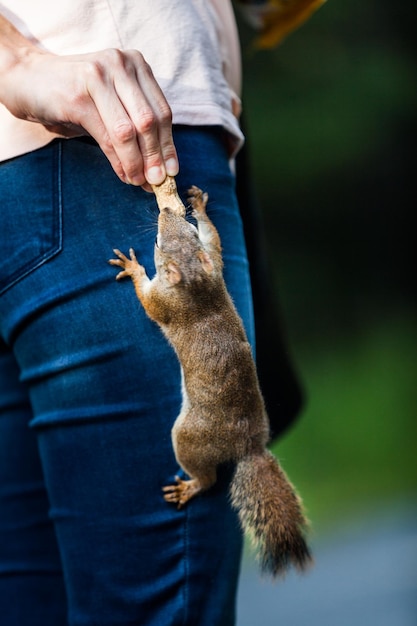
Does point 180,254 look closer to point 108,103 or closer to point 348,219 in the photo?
point 108,103

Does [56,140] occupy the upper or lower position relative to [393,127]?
upper

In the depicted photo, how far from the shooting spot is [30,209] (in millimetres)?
709

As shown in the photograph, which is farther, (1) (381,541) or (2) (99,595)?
(1) (381,541)

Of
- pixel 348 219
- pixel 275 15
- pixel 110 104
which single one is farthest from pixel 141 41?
pixel 348 219

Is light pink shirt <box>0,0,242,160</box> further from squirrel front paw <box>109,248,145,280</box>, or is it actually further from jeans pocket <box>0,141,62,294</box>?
squirrel front paw <box>109,248,145,280</box>

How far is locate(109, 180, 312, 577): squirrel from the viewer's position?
68cm

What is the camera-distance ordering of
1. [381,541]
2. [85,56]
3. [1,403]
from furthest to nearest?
[381,541], [1,403], [85,56]

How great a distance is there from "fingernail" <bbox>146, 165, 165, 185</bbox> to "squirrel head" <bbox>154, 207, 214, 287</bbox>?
0.03 metres

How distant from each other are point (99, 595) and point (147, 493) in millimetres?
106

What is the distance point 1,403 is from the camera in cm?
96

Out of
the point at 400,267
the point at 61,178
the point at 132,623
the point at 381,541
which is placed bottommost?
the point at 381,541

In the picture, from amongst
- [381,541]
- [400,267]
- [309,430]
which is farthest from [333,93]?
Answer: [381,541]

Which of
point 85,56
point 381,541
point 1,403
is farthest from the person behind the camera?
point 381,541

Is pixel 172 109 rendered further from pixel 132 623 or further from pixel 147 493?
pixel 132 623
